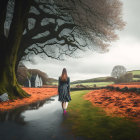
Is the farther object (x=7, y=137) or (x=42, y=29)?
(x=42, y=29)

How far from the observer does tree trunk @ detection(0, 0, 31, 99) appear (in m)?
12.8

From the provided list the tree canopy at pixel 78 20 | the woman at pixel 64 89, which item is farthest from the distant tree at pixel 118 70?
the woman at pixel 64 89

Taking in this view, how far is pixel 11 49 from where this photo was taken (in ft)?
42.5

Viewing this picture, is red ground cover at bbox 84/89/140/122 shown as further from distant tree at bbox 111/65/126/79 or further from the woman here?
distant tree at bbox 111/65/126/79

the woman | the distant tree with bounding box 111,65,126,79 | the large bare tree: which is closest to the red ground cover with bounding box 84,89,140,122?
the woman

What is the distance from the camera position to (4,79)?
1307 cm

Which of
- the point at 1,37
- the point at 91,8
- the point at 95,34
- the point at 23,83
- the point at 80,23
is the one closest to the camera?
the point at 91,8

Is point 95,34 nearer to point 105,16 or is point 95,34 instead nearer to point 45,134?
point 105,16

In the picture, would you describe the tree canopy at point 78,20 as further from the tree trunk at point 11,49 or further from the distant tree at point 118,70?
the distant tree at point 118,70

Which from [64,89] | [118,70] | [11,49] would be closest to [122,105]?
[64,89]

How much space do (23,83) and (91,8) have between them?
1794 inches

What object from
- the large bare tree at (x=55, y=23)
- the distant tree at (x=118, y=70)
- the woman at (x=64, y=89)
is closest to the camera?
the woman at (x=64, y=89)

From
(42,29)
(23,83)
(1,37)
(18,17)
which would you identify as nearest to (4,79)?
(1,37)

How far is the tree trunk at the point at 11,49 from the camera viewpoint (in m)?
12.8
